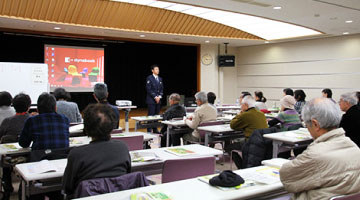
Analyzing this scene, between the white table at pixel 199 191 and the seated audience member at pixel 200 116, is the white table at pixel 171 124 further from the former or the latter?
the white table at pixel 199 191

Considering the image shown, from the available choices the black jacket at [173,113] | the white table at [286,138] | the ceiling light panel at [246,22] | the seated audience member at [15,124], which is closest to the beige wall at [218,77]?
the ceiling light panel at [246,22]

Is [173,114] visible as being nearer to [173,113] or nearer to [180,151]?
[173,113]

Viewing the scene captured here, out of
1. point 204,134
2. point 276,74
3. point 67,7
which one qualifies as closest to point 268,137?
point 204,134

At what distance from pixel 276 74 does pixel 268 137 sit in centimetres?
793

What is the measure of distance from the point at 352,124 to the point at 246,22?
6090mm

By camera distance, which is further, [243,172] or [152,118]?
[152,118]

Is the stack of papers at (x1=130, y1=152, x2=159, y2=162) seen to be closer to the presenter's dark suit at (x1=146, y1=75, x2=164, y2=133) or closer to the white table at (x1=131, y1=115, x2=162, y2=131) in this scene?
the white table at (x1=131, y1=115, x2=162, y2=131)

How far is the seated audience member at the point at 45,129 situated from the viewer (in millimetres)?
3131

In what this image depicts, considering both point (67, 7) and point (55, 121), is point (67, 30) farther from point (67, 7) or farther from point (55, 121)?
point (55, 121)

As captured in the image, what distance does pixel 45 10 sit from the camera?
282 inches

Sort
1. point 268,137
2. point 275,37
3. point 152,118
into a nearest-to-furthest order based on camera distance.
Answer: point 268,137 < point 152,118 < point 275,37

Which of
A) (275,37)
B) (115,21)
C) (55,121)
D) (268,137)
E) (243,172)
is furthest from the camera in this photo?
(275,37)

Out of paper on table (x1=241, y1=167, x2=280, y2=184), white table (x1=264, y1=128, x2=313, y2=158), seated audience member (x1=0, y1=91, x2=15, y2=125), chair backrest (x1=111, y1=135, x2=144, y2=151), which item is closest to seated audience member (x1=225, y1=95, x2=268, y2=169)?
white table (x1=264, y1=128, x2=313, y2=158)

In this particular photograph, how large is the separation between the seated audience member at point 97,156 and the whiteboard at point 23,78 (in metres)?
6.14
